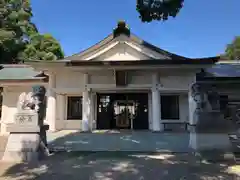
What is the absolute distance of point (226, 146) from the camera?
20.1ft

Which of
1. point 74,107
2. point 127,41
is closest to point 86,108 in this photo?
point 74,107

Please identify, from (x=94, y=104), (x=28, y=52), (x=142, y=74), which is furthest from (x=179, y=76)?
(x=28, y=52)

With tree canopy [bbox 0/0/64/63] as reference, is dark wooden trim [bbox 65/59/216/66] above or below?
below

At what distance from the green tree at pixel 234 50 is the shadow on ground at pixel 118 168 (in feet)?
114

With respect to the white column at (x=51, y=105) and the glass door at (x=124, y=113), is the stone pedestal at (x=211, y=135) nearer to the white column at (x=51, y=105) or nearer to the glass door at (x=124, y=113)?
the glass door at (x=124, y=113)

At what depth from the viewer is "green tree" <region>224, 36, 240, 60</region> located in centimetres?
3560

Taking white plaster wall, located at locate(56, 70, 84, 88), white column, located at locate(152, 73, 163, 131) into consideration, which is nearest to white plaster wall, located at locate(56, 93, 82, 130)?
white plaster wall, located at locate(56, 70, 84, 88)

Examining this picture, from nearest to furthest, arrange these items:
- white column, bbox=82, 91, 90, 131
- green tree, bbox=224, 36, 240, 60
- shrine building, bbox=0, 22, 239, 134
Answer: shrine building, bbox=0, 22, 239, 134
white column, bbox=82, 91, 90, 131
green tree, bbox=224, 36, 240, 60

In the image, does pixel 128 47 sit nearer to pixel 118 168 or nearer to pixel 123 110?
pixel 123 110

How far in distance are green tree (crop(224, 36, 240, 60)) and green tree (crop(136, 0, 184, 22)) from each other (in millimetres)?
32868

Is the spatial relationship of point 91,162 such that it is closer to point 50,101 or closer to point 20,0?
point 50,101

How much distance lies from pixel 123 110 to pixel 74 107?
3339 mm

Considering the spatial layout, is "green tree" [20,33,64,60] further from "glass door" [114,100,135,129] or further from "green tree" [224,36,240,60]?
"green tree" [224,36,240,60]

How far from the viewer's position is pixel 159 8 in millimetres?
7141
